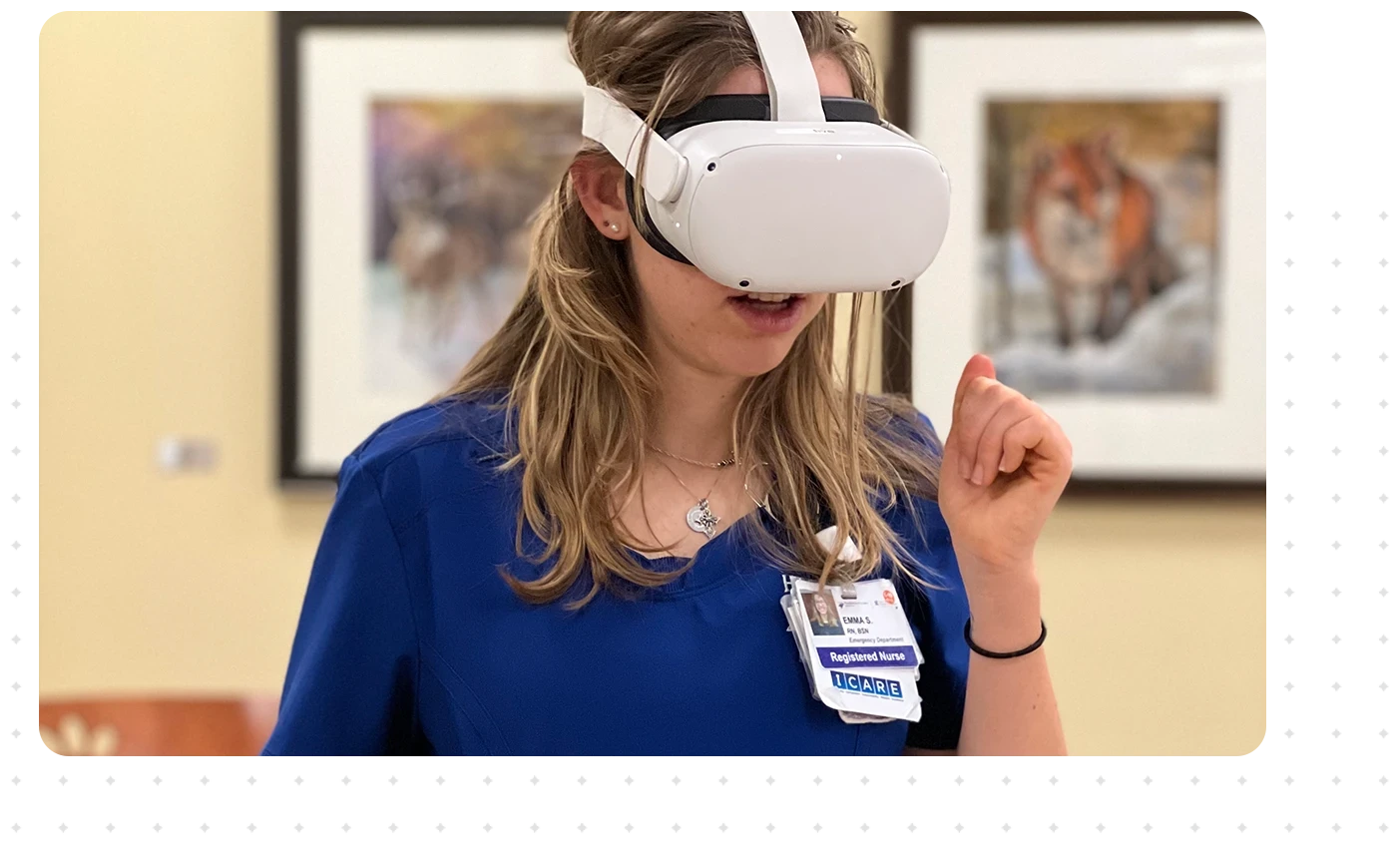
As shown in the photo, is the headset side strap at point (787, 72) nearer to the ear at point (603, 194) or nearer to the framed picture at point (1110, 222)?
the ear at point (603, 194)

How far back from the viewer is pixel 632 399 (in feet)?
3.32

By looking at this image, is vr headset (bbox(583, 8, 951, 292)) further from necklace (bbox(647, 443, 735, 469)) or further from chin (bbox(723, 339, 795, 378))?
necklace (bbox(647, 443, 735, 469))

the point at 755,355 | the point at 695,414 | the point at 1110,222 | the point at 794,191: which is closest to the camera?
the point at 794,191

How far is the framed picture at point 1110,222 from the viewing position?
6.29 ft

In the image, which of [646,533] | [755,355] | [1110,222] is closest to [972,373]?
[755,355]

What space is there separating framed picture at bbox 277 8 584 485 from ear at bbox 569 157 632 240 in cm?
98

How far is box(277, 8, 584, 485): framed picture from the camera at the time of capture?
1947 mm

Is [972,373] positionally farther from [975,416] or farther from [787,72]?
[787,72]

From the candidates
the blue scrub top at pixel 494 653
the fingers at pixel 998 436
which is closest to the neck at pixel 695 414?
the blue scrub top at pixel 494 653

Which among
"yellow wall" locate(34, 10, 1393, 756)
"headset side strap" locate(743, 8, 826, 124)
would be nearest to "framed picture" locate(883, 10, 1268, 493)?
"yellow wall" locate(34, 10, 1393, 756)

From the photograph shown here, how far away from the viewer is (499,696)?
92 centimetres

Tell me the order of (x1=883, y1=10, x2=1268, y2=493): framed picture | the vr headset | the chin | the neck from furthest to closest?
(x1=883, y1=10, x2=1268, y2=493): framed picture → the neck → the chin → the vr headset

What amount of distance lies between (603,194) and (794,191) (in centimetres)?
21
